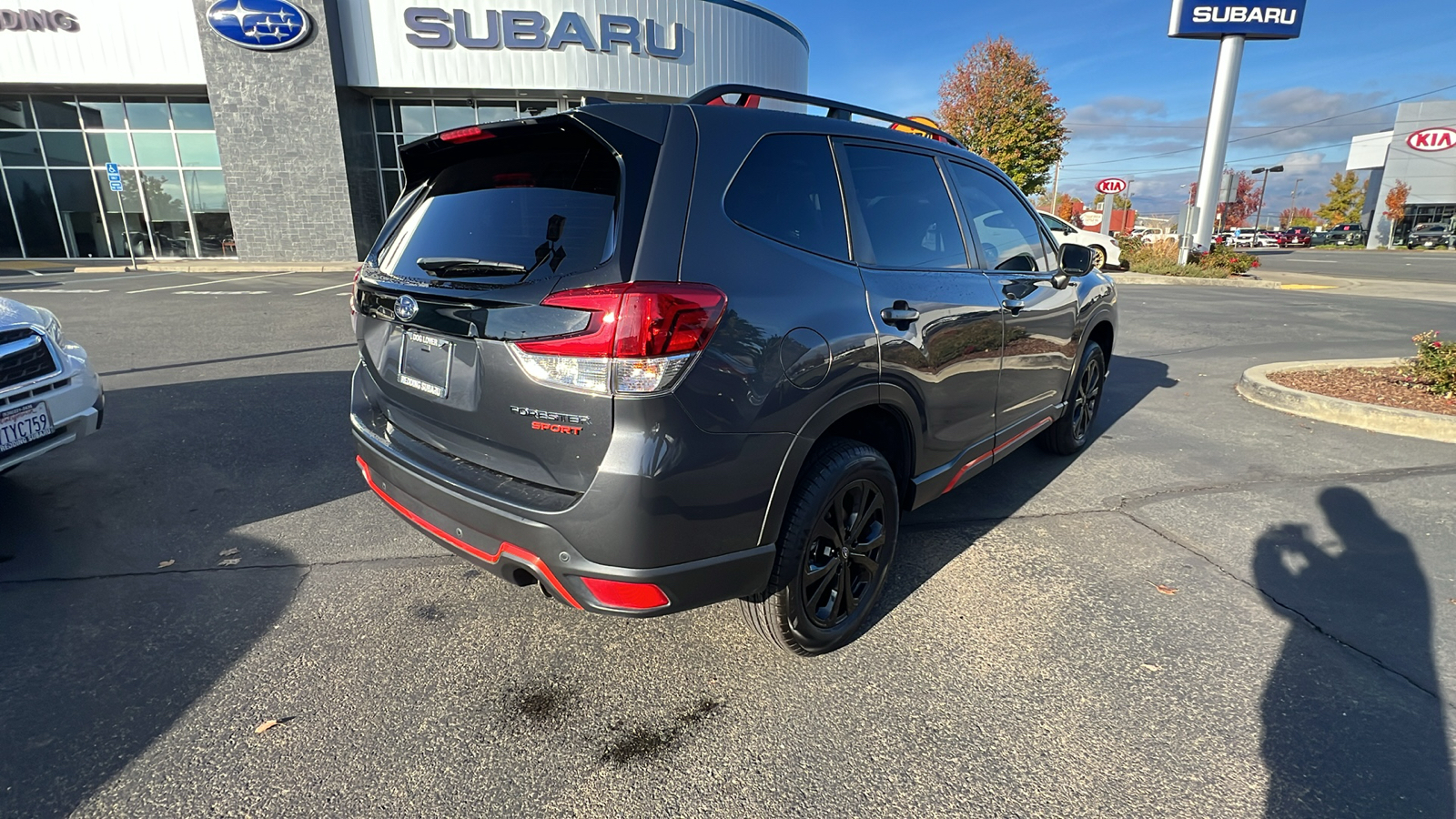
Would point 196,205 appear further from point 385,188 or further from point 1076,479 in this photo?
point 1076,479

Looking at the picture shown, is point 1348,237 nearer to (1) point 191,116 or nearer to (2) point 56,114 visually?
(1) point 191,116

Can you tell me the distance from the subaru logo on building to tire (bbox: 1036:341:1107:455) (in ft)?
76.4

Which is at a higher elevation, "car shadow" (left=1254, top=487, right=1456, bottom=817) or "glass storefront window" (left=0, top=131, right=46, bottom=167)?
"glass storefront window" (left=0, top=131, right=46, bottom=167)

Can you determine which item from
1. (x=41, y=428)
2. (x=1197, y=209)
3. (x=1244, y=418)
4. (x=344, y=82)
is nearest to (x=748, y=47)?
(x=344, y=82)

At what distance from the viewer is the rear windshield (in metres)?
2.13

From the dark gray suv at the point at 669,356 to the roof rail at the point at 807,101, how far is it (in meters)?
0.03

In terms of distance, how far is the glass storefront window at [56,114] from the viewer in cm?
2261

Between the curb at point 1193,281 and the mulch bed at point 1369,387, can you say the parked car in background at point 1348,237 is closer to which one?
the curb at point 1193,281

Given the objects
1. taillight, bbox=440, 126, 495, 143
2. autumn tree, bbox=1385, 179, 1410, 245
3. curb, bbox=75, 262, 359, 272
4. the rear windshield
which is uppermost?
autumn tree, bbox=1385, 179, 1410, 245

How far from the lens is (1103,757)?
2.20m

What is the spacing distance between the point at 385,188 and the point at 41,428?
23.5 metres

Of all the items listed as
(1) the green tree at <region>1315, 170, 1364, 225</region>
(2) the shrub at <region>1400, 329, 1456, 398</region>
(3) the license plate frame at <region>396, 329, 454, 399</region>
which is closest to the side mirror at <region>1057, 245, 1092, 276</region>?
(3) the license plate frame at <region>396, 329, 454, 399</region>

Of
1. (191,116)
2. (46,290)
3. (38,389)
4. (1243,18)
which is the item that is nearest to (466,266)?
(38,389)

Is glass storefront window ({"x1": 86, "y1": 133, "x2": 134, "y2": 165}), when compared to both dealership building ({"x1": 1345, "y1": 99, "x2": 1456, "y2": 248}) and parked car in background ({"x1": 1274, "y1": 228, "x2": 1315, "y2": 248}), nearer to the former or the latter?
parked car in background ({"x1": 1274, "y1": 228, "x2": 1315, "y2": 248})
